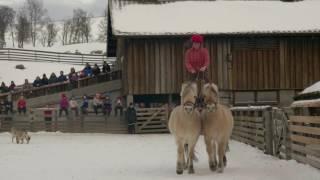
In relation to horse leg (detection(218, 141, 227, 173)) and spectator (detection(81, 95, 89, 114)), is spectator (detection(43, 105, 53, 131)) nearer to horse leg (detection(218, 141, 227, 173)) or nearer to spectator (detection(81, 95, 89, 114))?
spectator (detection(81, 95, 89, 114))

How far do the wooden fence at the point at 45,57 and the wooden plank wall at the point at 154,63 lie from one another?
35650 mm

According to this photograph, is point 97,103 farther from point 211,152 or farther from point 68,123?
point 211,152

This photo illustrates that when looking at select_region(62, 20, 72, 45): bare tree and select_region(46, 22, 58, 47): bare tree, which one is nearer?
select_region(46, 22, 58, 47): bare tree

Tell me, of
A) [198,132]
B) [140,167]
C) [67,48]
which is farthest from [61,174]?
[67,48]

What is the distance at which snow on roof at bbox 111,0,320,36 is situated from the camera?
3200 cm

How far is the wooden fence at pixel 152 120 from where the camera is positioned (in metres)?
31.6

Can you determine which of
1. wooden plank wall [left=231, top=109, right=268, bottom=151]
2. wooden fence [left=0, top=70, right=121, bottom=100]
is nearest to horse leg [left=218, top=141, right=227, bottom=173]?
wooden plank wall [left=231, top=109, right=268, bottom=151]

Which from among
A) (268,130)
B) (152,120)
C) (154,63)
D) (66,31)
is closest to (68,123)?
(152,120)

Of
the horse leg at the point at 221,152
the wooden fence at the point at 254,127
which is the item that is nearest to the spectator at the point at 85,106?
the wooden fence at the point at 254,127

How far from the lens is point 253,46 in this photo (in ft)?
108

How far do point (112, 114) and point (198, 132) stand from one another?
21791mm

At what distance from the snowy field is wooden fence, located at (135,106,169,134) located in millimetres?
10894

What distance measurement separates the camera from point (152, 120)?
104ft

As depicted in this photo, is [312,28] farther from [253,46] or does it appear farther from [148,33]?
[148,33]
